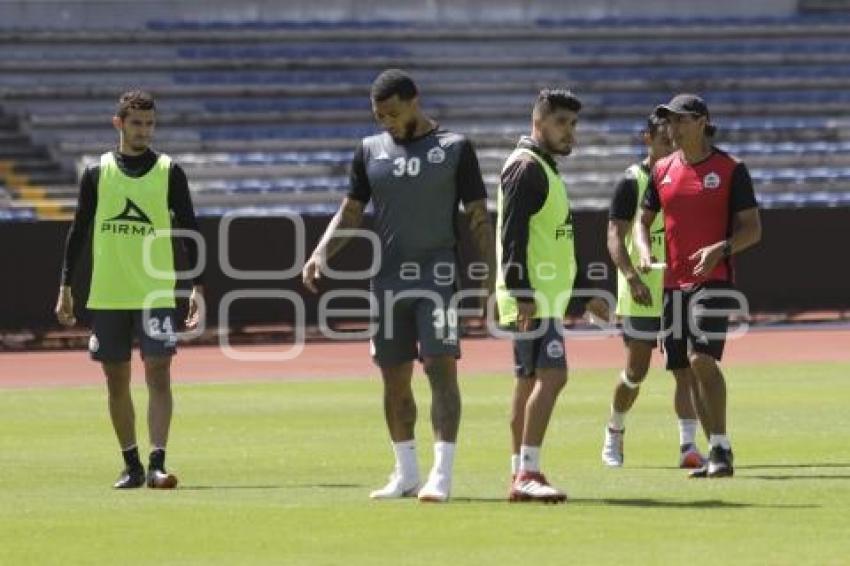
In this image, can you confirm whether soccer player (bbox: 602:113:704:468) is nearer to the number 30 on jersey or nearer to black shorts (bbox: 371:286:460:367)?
black shorts (bbox: 371:286:460:367)

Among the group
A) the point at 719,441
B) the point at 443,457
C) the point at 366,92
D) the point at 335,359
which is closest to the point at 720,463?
the point at 719,441

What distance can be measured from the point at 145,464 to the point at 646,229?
11.2 feet

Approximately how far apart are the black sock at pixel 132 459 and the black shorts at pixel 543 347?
2.57 meters

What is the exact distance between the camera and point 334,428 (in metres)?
18.4

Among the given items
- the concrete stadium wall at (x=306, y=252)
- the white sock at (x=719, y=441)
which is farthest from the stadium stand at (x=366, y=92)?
the white sock at (x=719, y=441)

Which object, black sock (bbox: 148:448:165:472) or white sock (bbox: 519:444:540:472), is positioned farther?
black sock (bbox: 148:448:165:472)

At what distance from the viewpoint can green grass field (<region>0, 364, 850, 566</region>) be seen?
10.2 meters

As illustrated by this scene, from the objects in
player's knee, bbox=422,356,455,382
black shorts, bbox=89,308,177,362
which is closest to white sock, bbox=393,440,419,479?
→ player's knee, bbox=422,356,455,382

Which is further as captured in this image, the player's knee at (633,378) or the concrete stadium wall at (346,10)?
the concrete stadium wall at (346,10)

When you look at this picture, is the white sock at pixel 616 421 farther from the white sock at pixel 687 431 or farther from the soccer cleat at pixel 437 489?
the soccer cleat at pixel 437 489

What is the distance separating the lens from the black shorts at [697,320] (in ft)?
44.8

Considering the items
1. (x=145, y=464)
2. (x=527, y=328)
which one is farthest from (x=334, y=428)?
(x=527, y=328)

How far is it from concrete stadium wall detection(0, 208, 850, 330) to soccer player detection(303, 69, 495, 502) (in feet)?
62.9

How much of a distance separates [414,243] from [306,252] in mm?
21905
